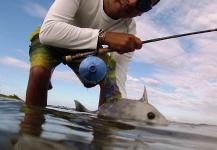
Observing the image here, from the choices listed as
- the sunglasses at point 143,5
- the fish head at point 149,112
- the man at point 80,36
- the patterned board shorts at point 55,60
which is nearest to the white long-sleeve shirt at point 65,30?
the man at point 80,36

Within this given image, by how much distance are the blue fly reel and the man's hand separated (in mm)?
281

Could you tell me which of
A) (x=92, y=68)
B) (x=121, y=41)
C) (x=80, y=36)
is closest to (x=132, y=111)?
(x=92, y=68)

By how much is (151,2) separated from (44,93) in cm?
212

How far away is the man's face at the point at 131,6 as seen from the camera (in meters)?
4.11

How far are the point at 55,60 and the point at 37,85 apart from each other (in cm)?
52

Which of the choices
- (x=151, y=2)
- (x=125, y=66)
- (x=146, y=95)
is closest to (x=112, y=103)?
(x=146, y=95)

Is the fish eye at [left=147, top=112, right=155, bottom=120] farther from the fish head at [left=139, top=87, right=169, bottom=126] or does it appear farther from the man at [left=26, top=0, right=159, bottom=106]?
the man at [left=26, top=0, right=159, bottom=106]

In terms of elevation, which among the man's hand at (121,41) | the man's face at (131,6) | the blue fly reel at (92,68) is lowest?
the blue fly reel at (92,68)

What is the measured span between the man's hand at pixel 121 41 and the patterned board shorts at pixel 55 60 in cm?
68

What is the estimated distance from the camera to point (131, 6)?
163 inches

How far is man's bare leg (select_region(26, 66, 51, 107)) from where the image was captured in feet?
13.6

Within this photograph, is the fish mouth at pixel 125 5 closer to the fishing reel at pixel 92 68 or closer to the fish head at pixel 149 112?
the fishing reel at pixel 92 68

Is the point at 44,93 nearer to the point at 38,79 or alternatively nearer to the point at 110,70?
the point at 38,79

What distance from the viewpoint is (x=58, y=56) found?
454cm
